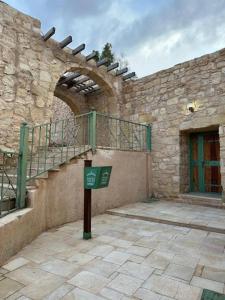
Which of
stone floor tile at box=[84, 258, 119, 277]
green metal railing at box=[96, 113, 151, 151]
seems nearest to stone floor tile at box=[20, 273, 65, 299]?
stone floor tile at box=[84, 258, 119, 277]

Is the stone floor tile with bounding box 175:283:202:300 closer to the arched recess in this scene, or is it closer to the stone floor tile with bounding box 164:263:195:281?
the stone floor tile with bounding box 164:263:195:281

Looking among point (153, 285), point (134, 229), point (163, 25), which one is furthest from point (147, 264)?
point (163, 25)

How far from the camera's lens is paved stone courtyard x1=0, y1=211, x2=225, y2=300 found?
5.32 feet

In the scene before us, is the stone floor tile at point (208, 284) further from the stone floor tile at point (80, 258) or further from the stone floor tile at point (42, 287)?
the stone floor tile at point (42, 287)

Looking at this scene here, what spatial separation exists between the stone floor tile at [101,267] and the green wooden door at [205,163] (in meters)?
4.10

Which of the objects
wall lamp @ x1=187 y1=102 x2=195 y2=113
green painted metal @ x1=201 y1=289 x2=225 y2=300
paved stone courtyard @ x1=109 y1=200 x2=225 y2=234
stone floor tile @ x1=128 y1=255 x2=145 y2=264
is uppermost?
wall lamp @ x1=187 y1=102 x2=195 y2=113

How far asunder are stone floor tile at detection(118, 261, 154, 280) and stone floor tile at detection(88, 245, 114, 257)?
34cm

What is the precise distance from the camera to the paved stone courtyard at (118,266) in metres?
1.62

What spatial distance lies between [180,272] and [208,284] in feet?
0.86

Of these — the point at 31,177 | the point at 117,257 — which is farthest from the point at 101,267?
the point at 31,177

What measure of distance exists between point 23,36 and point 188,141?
15.7ft

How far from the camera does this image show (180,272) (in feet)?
6.31

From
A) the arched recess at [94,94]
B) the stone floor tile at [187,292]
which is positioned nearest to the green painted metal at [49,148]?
the arched recess at [94,94]

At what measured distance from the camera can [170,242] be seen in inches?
105
